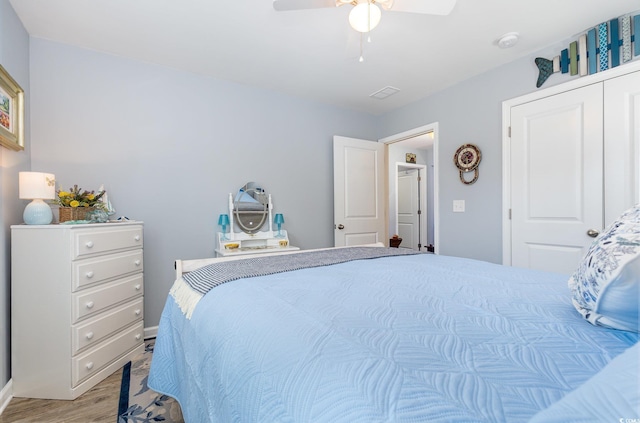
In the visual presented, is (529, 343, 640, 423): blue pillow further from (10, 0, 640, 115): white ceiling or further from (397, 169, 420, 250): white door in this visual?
(397, 169, 420, 250): white door

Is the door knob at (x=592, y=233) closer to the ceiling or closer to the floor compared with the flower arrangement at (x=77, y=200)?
closer to the floor

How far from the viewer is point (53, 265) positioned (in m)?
1.76

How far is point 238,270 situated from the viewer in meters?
1.41

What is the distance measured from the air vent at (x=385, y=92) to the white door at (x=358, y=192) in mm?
565

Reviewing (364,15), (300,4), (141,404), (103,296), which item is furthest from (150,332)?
(364,15)

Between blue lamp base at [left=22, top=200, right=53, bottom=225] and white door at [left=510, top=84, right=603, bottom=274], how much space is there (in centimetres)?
354

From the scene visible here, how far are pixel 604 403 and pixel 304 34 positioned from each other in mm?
2436

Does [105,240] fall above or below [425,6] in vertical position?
below

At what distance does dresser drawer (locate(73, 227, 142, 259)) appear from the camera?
1.80 meters

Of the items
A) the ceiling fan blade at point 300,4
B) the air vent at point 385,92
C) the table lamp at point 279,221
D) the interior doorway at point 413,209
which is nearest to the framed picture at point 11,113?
the ceiling fan blade at point 300,4

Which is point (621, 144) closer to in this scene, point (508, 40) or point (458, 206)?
point (508, 40)

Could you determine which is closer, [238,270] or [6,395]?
[238,270]

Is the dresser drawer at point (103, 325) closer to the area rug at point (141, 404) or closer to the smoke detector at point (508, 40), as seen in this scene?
the area rug at point (141, 404)

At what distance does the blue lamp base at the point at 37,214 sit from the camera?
1.81 meters
